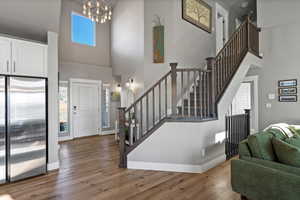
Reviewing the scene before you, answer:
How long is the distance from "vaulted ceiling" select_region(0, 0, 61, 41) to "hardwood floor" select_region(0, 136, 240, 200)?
101 inches

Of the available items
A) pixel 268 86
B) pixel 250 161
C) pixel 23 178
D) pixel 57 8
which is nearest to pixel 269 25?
pixel 268 86

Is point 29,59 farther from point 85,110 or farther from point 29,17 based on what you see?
point 85,110

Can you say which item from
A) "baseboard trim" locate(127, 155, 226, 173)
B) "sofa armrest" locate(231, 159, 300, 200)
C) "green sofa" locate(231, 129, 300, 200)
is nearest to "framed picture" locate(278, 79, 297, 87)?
"baseboard trim" locate(127, 155, 226, 173)

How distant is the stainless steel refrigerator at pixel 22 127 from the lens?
307cm

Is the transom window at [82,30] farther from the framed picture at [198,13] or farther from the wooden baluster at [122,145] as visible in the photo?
the wooden baluster at [122,145]

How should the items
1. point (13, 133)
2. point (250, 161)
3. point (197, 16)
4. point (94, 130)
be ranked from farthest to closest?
point (94, 130), point (197, 16), point (13, 133), point (250, 161)

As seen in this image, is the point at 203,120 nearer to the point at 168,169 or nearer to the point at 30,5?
the point at 168,169

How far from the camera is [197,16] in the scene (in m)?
6.09

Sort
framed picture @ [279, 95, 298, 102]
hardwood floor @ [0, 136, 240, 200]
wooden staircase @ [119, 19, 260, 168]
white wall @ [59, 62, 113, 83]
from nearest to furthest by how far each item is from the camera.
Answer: hardwood floor @ [0, 136, 240, 200], wooden staircase @ [119, 19, 260, 168], framed picture @ [279, 95, 298, 102], white wall @ [59, 62, 113, 83]

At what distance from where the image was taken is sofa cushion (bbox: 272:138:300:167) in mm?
2045

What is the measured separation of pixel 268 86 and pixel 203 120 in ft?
10.9

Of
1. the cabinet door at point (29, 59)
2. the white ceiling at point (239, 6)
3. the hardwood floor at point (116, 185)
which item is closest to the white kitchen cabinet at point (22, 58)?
the cabinet door at point (29, 59)

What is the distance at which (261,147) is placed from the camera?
2.32m

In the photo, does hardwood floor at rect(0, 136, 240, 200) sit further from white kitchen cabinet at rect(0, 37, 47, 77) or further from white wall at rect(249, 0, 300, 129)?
white wall at rect(249, 0, 300, 129)
